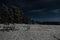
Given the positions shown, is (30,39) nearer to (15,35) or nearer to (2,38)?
(15,35)

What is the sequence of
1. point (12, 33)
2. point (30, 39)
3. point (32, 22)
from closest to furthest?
1. point (30, 39)
2. point (12, 33)
3. point (32, 22)

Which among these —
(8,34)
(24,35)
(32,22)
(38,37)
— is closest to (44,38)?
(38,37)

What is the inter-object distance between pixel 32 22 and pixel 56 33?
1221 millimetres

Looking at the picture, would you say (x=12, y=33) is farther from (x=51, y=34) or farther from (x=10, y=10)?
(x=10, y=10)

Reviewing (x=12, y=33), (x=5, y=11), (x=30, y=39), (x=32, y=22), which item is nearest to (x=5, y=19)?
(x=5, y=11)

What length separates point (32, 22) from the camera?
3.51m

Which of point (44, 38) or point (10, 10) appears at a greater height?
point (10, 10)

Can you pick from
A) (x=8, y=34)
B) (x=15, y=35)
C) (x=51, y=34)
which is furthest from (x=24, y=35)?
(x=51, y=34)

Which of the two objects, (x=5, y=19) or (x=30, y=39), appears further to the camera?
(x=5, y=19)

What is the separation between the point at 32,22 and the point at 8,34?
134cm

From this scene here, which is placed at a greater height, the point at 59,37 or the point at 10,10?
the point at 10,10

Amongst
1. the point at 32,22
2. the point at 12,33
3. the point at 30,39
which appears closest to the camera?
the point at 30,39

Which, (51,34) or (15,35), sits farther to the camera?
(51,34)

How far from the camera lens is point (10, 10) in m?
3.55
